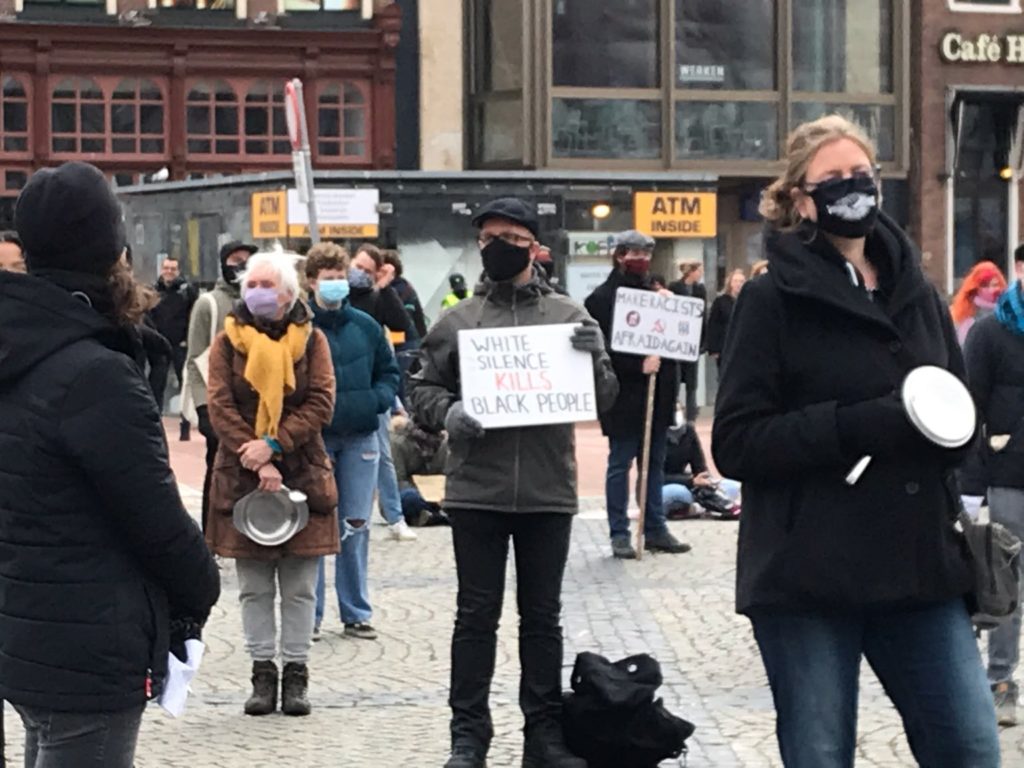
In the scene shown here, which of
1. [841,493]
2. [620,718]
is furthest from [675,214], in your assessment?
[841,493]

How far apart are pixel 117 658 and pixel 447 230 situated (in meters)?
20.9

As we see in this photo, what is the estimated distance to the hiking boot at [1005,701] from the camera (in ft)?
27.5

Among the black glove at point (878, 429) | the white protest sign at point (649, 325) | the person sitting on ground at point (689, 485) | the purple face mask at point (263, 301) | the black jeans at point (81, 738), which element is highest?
the purple face mask at point (263, 301)

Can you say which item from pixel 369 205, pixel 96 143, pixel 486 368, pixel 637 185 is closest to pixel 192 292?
pixel 369 205

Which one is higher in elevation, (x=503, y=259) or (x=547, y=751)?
(x=503, y=259)

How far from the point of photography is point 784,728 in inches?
198

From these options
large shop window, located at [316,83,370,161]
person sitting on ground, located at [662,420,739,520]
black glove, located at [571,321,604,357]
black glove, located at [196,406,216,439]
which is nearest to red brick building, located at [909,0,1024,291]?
large shop window, located at [316,83,370,161]

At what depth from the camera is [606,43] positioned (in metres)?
32.4

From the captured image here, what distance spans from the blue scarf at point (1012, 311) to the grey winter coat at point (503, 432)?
1511 mm

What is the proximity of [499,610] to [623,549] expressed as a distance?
19.5 feet

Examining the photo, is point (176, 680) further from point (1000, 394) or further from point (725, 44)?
point (725, 44)

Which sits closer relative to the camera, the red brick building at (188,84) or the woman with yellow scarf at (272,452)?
the woman with yellow scarf at (272,452)

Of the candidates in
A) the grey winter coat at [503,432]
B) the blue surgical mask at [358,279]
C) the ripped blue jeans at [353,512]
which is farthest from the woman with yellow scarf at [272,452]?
the blue surgical mask at [358,279]

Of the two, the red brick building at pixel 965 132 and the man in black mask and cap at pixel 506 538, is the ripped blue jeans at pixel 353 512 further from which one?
the red brick building at pixel 965 132
